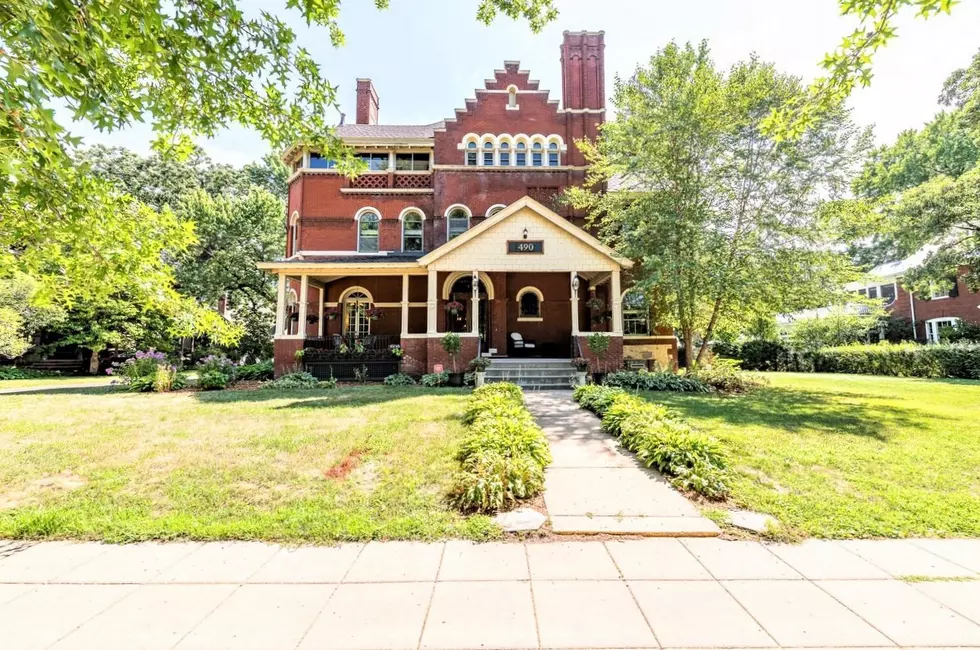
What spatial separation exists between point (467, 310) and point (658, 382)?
26.9 feet

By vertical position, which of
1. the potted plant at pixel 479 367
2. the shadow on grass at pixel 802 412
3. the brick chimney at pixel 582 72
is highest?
the brick chimney at pixel 582 72

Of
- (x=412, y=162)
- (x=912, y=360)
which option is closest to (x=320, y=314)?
(x=412, y=162)

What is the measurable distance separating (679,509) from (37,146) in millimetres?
6222

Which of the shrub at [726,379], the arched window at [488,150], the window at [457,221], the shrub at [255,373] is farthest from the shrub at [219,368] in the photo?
the shrub at [726,379]

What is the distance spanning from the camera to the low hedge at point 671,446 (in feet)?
16.3

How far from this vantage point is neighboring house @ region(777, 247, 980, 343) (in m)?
24.4

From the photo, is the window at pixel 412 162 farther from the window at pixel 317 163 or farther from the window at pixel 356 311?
the window at pixel 356 311

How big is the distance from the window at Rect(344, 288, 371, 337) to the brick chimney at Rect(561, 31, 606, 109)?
1283 cm

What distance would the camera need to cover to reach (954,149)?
28844mm

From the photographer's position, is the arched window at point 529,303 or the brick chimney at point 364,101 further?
the brick chimney at point 364,101

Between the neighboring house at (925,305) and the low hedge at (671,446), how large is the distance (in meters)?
20.1

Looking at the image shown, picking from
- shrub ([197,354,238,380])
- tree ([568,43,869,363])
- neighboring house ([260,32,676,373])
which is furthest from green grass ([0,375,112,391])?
tree ([568,43,869,363])

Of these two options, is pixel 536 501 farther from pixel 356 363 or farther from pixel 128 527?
pixel 356 363

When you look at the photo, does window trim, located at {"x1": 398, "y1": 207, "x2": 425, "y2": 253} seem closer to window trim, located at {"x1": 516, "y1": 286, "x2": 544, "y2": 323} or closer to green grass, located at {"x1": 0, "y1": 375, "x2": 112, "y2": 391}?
window trim, located at {"x1": 516, "y1": 286, "x2": 544, "y2": 323}
